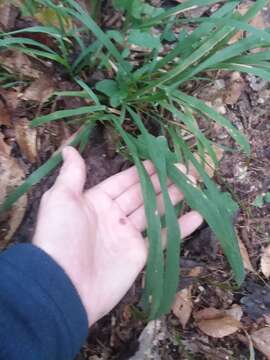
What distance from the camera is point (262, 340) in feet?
4.89

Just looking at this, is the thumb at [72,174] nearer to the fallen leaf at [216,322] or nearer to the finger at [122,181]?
the finger at [122,181]

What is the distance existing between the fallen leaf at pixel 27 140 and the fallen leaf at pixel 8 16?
30 centimetres

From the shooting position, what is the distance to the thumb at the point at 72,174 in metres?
1.24

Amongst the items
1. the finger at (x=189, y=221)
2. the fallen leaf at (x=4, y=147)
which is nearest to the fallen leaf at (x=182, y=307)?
the finger at (x=189, y=221)

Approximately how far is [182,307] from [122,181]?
434mm

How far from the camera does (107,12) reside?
1.59m

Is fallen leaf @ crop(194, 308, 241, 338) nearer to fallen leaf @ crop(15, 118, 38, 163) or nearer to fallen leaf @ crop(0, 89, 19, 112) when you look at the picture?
fallen leaf @ crop(15, 118, 38, 163)

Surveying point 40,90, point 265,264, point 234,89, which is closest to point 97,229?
point 40,90

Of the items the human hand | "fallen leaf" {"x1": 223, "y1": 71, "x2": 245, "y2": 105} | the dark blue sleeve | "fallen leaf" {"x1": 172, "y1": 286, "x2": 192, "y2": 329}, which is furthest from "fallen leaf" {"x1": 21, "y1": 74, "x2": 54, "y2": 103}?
"fallen leaf" {"x1": 172, "y1": 286, "x2": 192, "y2": 329}

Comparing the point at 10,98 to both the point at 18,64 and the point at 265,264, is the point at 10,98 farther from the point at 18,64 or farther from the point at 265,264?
the point at 265,264

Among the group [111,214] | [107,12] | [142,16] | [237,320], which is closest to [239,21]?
[142,16]

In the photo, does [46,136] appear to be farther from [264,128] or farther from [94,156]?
[264,128]

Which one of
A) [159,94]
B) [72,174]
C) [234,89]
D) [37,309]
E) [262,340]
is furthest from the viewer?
[234,89]

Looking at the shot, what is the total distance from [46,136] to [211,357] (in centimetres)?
81
